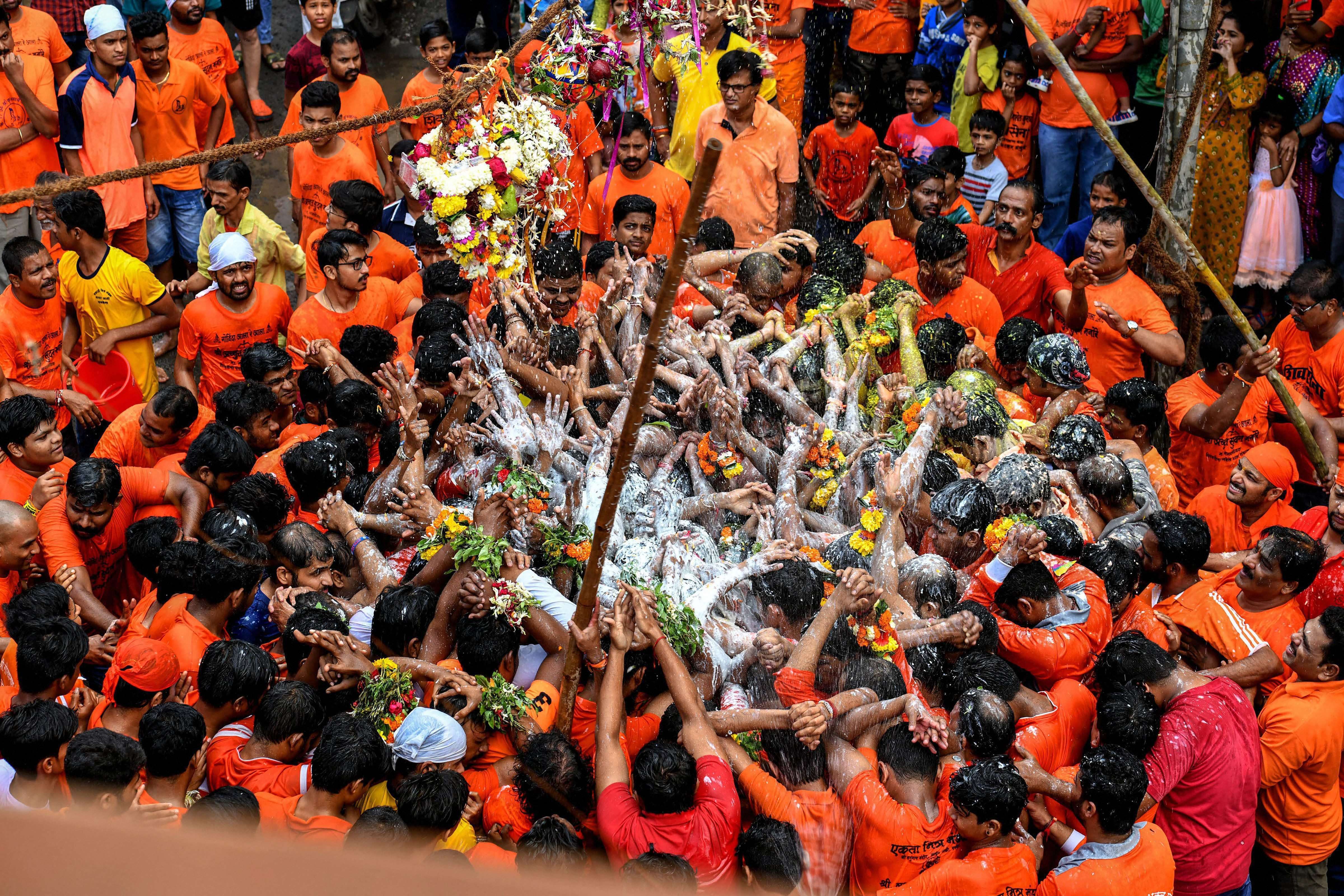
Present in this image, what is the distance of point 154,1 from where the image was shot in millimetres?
10727

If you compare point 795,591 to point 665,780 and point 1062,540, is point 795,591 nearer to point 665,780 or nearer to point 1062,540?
point 1062,540

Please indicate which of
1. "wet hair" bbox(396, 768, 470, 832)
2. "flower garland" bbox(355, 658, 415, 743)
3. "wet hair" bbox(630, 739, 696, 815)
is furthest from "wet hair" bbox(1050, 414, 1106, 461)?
"wet hair" bbox(396, 768, 470, 832)

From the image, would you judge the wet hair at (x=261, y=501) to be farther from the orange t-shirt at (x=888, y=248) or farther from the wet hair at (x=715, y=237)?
the orange t-shirt at (x=888, y=248)

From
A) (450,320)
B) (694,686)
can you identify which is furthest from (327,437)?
(694,686)

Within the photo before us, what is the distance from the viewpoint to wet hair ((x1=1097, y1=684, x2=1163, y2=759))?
455cm

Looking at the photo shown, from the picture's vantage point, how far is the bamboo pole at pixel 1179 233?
5250 millimetres

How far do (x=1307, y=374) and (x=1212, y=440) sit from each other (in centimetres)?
79

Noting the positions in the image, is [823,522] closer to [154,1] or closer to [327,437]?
[327,437]

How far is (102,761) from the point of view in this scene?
13.3 ft

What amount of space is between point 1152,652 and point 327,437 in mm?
4040

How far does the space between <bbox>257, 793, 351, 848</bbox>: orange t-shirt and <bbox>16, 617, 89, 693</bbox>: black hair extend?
40.7 inches

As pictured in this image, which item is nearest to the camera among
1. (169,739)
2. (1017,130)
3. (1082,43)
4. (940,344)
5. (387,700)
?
(169,739)

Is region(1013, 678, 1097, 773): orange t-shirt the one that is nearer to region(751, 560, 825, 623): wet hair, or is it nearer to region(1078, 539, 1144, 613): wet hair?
region(1078, 539, 1144, 613): wet hair

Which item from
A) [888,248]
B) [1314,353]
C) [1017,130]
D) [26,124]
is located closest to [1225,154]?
[1017,130]
